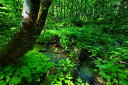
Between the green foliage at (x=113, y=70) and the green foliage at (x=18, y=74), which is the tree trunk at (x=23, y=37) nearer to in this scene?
the green foliage at (x=18, y=74)

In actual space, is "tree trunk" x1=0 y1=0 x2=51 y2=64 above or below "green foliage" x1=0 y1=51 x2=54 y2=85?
above

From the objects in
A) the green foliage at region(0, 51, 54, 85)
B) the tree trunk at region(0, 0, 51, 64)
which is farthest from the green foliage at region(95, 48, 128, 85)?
the tree trunk at region(0, 0, 51, 64)

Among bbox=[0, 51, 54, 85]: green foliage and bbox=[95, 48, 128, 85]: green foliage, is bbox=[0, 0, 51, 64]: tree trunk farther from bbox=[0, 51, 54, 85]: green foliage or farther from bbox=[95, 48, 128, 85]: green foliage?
bbox=[95, 48, 128, 85]: green foliage

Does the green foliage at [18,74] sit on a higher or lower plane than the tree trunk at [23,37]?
lower

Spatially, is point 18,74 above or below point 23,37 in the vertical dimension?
below

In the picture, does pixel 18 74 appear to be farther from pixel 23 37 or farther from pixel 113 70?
pixel 113 70

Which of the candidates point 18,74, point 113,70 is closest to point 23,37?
point 18,74

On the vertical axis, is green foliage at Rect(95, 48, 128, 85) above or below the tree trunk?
below

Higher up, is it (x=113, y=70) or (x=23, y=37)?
(x=23, y=37)

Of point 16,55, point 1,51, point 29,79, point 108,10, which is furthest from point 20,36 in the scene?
point 108,10

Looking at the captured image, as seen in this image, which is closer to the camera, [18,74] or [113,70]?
[18,74]

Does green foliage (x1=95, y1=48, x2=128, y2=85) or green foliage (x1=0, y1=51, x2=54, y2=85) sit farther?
green foliage (x1=95, y1=48, x2=128, y2=85)

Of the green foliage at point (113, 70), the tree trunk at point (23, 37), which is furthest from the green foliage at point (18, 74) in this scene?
the green foliage at point (113, 70)

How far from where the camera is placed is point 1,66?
1.71m
